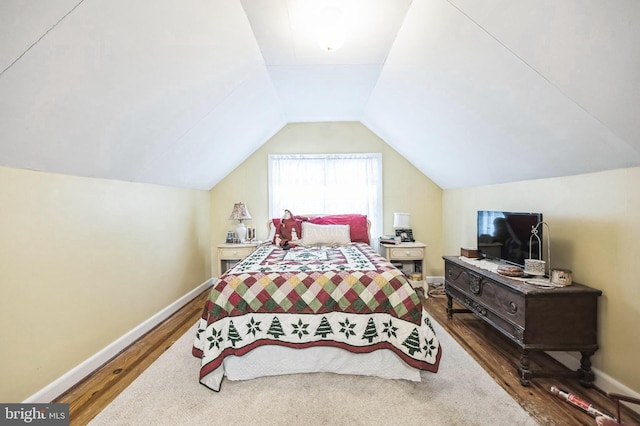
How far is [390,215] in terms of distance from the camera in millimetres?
4531

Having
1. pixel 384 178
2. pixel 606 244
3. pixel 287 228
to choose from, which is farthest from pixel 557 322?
pixel 384 178

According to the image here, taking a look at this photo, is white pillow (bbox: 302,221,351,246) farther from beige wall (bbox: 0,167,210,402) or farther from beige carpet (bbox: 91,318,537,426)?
beige carpet (bbox: 91,318,537,426)

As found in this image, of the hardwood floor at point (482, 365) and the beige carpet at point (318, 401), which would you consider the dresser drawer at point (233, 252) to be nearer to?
the hardwood floor at point (482, 365)

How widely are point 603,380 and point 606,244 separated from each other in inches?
34.4

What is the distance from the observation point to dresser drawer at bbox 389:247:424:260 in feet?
13.0

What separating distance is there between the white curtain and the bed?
7.47ft

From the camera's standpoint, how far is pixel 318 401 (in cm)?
186

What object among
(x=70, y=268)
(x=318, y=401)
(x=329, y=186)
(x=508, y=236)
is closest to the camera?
(x=318, y=401)

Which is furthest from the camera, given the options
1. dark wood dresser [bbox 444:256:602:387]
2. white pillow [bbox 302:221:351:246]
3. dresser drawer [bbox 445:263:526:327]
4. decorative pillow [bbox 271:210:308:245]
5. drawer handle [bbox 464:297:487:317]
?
decorative pillow [bbox 271:210:308:245]

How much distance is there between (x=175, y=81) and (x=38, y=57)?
809mm

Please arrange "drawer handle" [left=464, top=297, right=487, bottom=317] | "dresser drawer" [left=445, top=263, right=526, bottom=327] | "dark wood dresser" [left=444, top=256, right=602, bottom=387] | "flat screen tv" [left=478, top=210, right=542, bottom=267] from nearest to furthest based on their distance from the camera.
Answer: "dark wood dresser" [left=444, top=256, right=602, bottom=387]
"dresser drawer" [left=445, top=263, right=526, bottom=327]
"flat screen tv" [left=478, top=210, right=542, bottom=267]
"drawer handle" [left=464, top=297, right=487, bottom=317]

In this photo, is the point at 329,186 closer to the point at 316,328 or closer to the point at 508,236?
the point at 508,236

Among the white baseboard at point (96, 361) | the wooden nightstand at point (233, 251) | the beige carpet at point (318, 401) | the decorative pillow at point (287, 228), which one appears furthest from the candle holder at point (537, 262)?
the white baseboard at point (96, 361)

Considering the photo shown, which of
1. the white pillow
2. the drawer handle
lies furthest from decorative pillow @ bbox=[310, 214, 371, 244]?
the drawer handle
